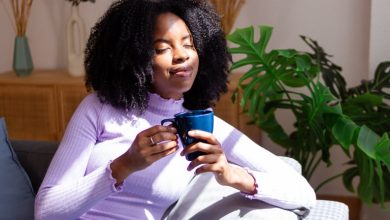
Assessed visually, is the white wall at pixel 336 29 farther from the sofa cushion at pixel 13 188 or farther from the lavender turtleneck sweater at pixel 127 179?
the sofa cushion at pixel 13 188

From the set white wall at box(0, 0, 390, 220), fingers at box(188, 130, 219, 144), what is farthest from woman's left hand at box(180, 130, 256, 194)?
white wall at box(0, 0, 390, 220)

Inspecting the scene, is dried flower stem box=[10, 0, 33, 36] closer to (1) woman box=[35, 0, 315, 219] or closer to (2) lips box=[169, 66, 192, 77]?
(1) woman box=[35, 0, 315, 219]

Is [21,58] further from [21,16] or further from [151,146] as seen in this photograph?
[151,146]

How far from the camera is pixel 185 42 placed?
3.99 ft

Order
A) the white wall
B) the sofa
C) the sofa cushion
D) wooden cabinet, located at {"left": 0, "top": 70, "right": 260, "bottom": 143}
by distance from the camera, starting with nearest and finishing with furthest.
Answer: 1. the sofa
2. the sofa cushion
3. the white wall
4. wooden cabinet, located at {"left": 0, "top": 70, "right": 260, "bottom": 143}

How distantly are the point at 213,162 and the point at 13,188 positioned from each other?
2.62 ft

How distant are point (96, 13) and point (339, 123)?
5.51 feet

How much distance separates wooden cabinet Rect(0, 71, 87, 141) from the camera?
2.85 metres

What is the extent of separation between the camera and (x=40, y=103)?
9.57 ft

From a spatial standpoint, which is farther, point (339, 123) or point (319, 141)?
point (319, 141)

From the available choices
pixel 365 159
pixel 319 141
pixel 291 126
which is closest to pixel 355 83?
pixel 291 126

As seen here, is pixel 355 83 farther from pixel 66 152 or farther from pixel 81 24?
pixel 66 152

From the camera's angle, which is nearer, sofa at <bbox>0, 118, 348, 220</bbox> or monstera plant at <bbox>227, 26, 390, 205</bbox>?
sofa at <bbox>0, 118, 348, 220</bbox>

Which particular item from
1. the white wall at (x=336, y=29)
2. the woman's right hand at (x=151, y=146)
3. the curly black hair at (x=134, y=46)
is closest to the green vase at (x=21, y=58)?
the white wall at (x=336, y=29)
